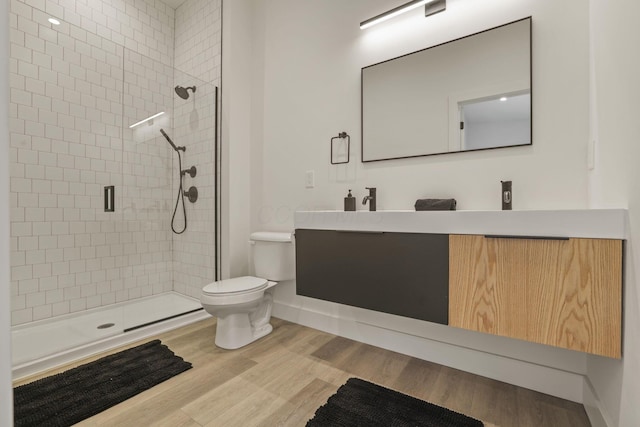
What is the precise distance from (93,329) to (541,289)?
2689 mm

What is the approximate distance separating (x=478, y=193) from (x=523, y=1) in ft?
3.35

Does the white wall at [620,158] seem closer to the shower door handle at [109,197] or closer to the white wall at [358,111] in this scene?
the white wall at [358,111]

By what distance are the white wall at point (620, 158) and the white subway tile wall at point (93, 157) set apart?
257 cm

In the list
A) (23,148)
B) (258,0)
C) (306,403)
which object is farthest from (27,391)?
(258,0)

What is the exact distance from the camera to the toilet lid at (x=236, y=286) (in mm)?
1870

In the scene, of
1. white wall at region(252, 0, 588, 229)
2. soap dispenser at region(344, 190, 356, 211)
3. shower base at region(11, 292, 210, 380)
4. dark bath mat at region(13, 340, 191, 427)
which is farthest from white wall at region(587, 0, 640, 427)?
shower base at region(11, 292, 210, 380)

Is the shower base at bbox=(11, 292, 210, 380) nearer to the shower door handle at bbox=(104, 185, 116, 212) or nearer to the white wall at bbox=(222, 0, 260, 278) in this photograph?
the white wall at bbox=(222, 0, 260, 278)

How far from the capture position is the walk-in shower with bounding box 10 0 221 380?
2119mm

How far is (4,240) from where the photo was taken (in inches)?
18.2

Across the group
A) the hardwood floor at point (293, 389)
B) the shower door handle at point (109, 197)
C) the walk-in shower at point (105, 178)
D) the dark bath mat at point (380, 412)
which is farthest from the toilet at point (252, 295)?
the shower door handle at point (109, 197)

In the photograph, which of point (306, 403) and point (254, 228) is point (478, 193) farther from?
point (254, 228)

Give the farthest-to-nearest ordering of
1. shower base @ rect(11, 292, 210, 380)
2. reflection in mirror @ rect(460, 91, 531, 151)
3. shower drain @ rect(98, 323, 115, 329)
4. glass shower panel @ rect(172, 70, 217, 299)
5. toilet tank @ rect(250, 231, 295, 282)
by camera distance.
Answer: glass shower panel @ rect(172, 70, 217, 299) < toilet tank @ rect(250, 231, 295, 282) < shower drain @ rect(98, 323, 115, 329) < shower base @ rect(11, 292, 210, 380) < reflection in mirror @ rect(460, 91, 531, 151)

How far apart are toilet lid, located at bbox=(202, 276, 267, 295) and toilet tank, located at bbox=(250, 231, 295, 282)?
107 millimetres

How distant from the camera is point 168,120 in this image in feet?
8.71
